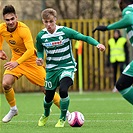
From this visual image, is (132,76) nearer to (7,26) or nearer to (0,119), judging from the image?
(7,26)

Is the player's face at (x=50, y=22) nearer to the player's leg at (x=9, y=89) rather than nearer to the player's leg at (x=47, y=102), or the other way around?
the player's leg at (x=47, y=102)

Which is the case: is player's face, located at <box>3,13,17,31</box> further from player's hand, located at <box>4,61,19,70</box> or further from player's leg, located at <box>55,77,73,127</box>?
player's leg, located at <box>55,77,73,127</box>

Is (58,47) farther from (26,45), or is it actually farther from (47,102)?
(47,102)

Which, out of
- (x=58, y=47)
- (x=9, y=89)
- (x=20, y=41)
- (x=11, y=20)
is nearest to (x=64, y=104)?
(x=58, y=47)

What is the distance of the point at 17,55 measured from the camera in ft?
38.7

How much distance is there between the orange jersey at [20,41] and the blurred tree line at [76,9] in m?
14.8

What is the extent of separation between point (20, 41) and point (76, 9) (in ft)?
50.1

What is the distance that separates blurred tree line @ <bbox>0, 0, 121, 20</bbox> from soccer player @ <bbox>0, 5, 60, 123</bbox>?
14.7 metres

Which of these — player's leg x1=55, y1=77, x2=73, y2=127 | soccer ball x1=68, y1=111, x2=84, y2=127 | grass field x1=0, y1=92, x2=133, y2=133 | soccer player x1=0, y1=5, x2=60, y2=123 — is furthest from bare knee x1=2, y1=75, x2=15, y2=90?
soccer ball x1=68, y1=111, x2=84, y2=127

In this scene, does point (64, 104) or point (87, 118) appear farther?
point (87, 118)

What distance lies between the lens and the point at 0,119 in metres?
12.5

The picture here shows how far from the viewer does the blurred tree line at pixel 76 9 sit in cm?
2666

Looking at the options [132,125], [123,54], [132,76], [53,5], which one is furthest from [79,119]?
[53,5]

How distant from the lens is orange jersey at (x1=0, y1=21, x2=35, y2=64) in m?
11.3
